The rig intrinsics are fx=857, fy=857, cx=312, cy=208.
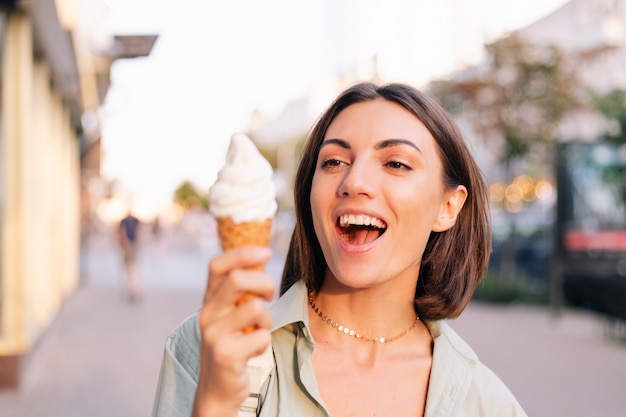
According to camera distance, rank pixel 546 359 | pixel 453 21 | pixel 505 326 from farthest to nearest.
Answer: pixel 453 21 → pixel 505 326 → pixel 546 359

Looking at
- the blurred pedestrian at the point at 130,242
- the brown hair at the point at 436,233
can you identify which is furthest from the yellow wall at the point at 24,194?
the brown hair at the point at 436,233

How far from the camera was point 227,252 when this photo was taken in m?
1.37

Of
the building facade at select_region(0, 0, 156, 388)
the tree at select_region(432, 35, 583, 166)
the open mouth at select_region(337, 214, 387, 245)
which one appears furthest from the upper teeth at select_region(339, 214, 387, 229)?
the tree at select_region(432, 35, 583, 166)

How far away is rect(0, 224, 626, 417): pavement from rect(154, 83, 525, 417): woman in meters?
5.45

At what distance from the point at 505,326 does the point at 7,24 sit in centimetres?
925

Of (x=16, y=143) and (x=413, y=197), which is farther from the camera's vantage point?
(x=16, y=143)

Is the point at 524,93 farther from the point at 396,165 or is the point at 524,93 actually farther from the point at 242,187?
the point at 242,187

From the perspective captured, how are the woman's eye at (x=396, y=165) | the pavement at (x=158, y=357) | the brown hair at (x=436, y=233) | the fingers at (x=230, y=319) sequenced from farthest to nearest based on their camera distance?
the pavement at (x=158, y=357)
the brown hair at (x=436, y=233)
the woman's eye at (x=396, y=165)
the fingers at (x=230, y=319)

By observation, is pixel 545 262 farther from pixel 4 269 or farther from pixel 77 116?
pixel 4 269

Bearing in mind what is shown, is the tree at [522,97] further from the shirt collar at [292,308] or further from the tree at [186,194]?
the tree at [186,194]


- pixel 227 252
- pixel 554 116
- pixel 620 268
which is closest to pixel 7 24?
pixel 227 252

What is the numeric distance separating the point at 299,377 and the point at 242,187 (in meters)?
0.64

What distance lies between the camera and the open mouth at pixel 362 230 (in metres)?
1.98

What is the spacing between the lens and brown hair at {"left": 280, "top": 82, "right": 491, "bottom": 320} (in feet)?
7.12
